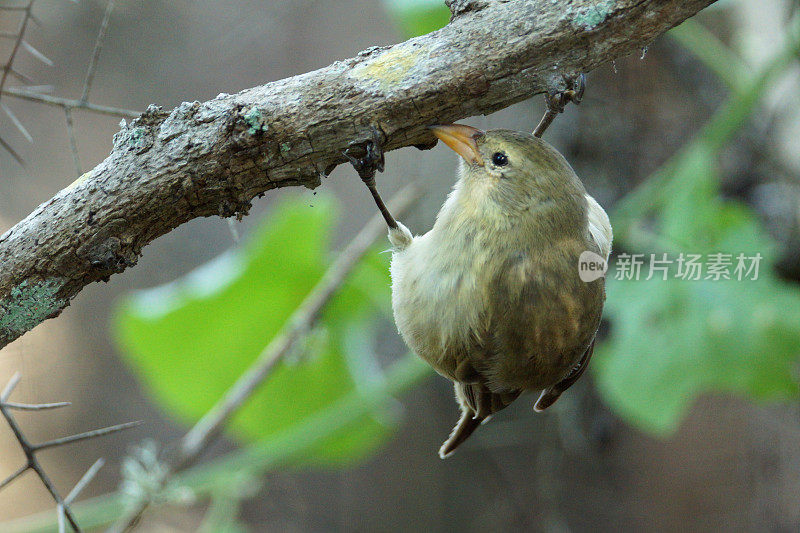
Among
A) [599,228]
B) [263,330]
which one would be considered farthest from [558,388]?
[263,330]

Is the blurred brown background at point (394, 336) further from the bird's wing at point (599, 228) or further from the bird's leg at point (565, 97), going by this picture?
the bird's leg at point (565, 97)

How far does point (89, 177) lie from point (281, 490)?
2.94 meters

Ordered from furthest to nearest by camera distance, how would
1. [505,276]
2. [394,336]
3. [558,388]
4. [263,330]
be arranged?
[394,336]
[263,330]
[558,388]
[505,276]

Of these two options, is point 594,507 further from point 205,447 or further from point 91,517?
point 91,517

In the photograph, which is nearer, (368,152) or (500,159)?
(368,152)

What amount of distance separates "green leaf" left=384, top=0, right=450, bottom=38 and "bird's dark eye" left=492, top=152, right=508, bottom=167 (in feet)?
3.17

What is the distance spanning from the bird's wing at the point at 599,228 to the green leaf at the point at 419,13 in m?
0.93

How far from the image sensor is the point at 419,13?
237 cm

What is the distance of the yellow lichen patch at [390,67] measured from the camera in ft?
3.64

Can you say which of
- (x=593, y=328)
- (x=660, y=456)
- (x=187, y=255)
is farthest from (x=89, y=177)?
(x=660, y=456)

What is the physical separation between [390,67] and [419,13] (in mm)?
1356

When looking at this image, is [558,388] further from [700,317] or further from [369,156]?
[700,317]

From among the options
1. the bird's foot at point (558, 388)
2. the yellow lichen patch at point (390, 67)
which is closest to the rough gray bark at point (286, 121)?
the yellow lichen patch at point (390, 67)

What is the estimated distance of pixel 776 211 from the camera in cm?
309
